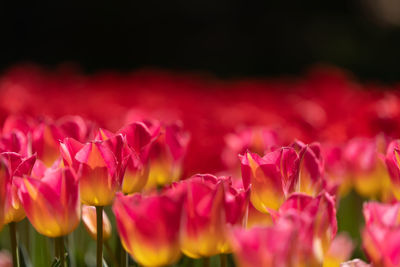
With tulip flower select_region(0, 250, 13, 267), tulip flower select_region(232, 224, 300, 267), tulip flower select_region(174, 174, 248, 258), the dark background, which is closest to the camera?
tulip flower select_region(232, 224, 300, 267)

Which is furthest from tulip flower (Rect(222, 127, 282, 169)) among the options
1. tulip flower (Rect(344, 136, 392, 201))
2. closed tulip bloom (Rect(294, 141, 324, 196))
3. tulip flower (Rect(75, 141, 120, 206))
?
tulip flower (Rect(75, 141, 120, 206))

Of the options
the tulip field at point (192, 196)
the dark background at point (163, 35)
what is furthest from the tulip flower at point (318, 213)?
the dark background at point (163, 35)

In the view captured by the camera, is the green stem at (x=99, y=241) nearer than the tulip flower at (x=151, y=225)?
No

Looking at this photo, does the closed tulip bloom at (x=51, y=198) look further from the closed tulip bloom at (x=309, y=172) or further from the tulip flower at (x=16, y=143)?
the closed tulip bloom at (x=309, y=172)

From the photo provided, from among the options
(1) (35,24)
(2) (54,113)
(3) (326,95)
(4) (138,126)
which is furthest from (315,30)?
(4) (138,126)

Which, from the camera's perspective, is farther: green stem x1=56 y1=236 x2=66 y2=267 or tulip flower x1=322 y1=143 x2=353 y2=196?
tulip flower x1=322 y1=143 x2=353 y2=196

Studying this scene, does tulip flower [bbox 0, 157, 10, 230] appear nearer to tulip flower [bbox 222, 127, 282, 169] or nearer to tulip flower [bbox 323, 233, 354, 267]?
tulip flower [bbox 323, 233, 354, 267]

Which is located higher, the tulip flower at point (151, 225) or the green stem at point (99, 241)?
the tulip flower at point (151, 225)
